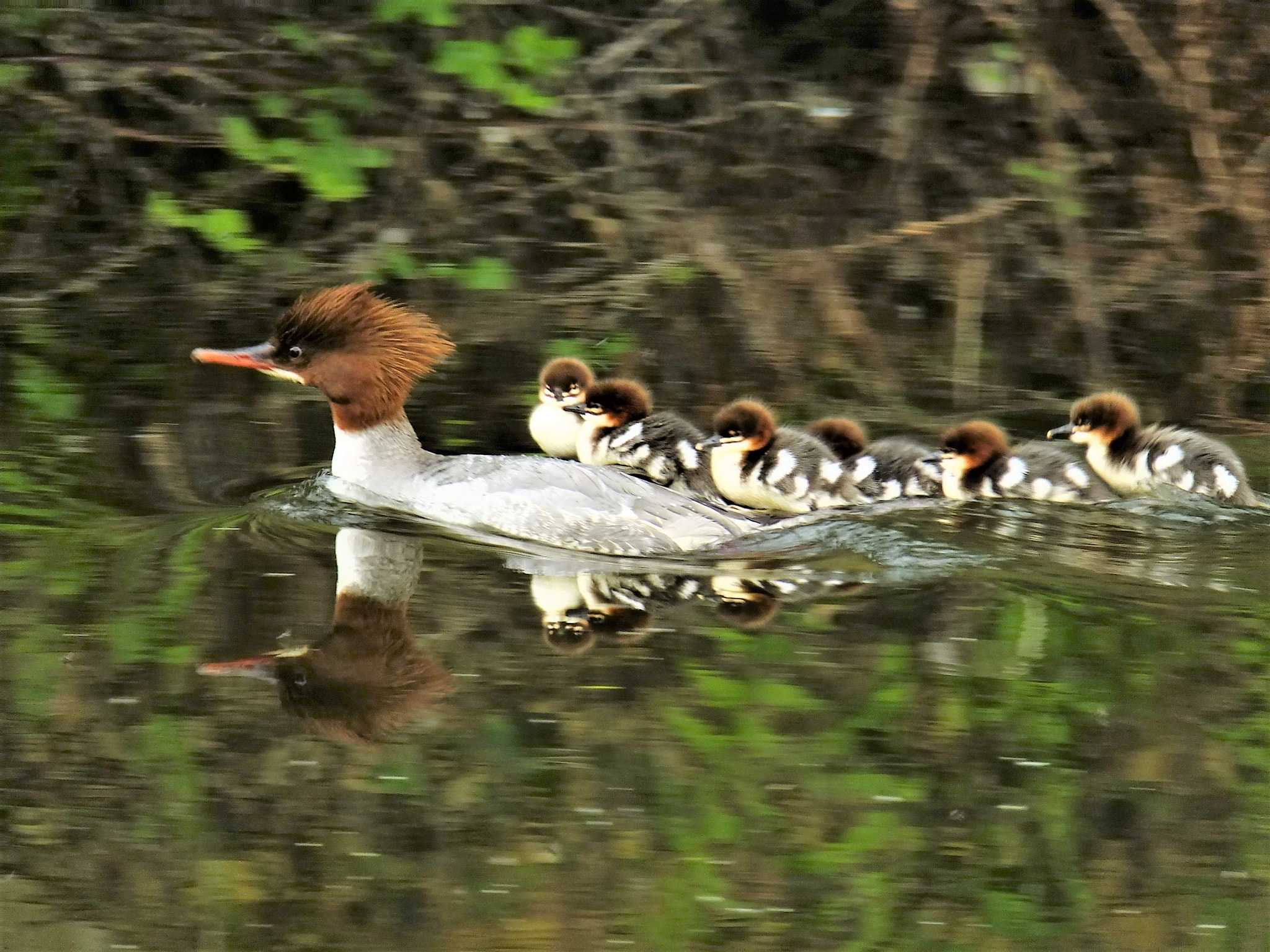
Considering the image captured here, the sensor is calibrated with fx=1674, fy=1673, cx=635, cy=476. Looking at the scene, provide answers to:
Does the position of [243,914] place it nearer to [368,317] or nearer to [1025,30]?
[368,317]

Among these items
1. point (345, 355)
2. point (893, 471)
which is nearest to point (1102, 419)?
point (893, 471)

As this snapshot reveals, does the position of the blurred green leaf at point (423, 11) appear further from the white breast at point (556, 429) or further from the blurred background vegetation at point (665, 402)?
the white breast at point (556, 429)

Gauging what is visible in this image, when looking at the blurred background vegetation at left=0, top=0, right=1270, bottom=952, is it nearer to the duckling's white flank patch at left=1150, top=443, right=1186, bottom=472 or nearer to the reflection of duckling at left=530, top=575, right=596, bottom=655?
the reflection of duckling at left=530, top=575, right=596, bottom=655

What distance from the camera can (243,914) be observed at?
314cm

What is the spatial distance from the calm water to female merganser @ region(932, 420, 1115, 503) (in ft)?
0.37

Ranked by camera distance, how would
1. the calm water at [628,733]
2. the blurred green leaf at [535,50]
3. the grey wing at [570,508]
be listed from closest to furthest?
the calm water at [628,733] < the grey wing at [570,508] < the blurred green leaf at [535,50]

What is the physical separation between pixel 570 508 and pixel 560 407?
2.97 feet

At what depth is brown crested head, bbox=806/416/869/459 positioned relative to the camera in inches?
227

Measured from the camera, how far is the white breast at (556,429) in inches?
235

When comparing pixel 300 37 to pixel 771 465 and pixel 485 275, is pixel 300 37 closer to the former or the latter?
pixel 485 275

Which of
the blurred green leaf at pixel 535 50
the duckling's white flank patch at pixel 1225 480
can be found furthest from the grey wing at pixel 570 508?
the blurred green leaf at pixel 535 50

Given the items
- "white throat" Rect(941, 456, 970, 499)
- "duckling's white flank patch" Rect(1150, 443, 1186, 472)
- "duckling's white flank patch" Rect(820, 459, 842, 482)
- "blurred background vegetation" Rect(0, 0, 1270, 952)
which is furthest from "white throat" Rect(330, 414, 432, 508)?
"duckling's white flank patch" Rect(1150, 443, 1186, 472)

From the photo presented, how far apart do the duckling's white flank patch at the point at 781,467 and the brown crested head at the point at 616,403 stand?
0.54 m

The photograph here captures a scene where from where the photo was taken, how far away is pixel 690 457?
5699mm
